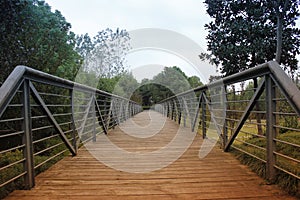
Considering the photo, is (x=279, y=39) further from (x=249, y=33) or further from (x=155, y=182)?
(x=155, y=182)

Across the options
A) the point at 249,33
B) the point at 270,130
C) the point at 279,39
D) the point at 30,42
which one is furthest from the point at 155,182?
the point at 30,42

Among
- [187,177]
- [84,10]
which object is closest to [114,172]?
[187,177]

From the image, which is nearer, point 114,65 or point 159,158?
point 159,158

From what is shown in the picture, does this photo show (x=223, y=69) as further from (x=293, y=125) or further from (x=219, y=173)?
(x=219, y=173)

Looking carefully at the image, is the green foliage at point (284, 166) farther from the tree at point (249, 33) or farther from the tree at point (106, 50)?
the tree at point (106, 50)

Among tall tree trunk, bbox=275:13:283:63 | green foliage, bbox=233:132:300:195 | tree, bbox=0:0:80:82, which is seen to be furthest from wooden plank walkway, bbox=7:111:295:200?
tree, bbox=0:0:80:82

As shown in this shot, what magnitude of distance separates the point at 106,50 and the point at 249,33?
41.6 feet

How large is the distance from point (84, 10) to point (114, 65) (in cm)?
632

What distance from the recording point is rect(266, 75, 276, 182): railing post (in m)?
1.81

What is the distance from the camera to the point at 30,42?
19.6 feet

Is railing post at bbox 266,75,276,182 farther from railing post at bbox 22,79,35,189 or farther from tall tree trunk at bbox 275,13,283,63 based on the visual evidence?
tall tree trunk at bbox 275,13,283,63

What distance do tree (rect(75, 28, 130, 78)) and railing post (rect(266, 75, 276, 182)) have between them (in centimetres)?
1368

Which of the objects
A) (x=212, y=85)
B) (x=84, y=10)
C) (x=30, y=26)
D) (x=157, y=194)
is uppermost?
(x=84, y=10)

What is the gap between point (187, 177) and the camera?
1.99 metres
